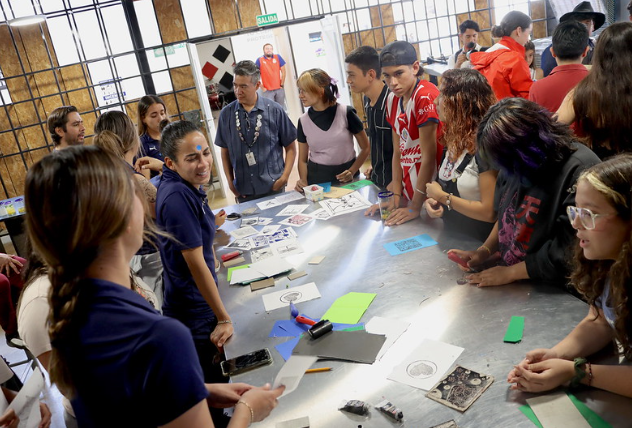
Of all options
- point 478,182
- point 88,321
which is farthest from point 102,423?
point 478,182

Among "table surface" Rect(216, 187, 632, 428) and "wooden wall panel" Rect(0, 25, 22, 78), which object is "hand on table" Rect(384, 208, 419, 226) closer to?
"table surface" Rect(216, 187, 632, 428)

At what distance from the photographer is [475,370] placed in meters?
1.43

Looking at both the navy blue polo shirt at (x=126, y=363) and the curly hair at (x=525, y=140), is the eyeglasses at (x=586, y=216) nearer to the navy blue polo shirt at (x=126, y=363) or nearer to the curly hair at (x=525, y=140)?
the curly hair at (x=525, y=140)

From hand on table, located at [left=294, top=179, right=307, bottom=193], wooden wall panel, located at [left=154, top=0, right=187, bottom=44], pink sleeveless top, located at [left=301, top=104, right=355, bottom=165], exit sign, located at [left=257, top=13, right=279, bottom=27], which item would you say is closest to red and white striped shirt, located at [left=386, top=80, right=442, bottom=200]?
pink sleeveless top, located at [left=301, top=104, right=355, bottom=165]

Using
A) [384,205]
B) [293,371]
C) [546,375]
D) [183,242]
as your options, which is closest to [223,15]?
[384,205]

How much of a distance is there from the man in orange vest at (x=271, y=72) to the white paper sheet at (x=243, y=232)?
538cm

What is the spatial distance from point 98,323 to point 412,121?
86.8 inches

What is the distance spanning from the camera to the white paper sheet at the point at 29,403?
58.2 inches

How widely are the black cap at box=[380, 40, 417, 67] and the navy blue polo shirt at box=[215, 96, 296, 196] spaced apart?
1245 millimetres

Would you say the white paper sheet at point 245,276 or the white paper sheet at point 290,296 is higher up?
the white paper sheet at point 245,276

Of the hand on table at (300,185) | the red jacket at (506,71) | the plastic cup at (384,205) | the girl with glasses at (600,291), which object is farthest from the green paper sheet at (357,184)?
the girl with glasses at (600,291)

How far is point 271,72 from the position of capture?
7977 millimetres

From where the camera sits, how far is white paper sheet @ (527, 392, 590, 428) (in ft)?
3.87

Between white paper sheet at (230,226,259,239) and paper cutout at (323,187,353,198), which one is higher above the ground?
paper cutout at (323,187,353,198)
